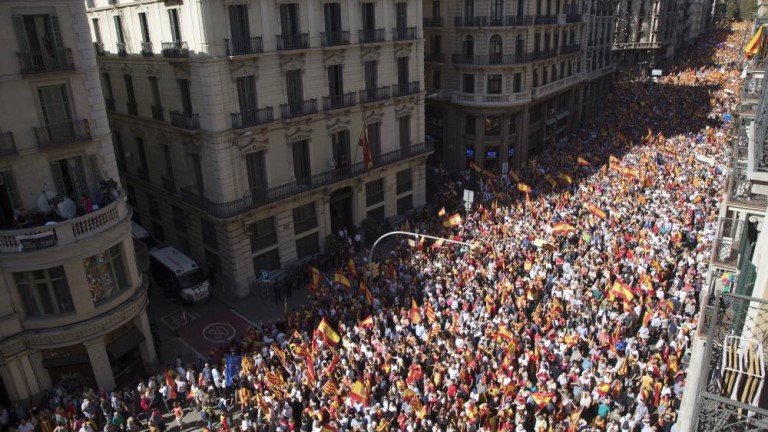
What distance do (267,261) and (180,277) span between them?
533cm

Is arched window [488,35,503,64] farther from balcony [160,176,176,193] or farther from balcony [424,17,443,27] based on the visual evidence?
balcony [160,176,176,193]

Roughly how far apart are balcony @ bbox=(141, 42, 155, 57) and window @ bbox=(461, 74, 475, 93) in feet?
89.0

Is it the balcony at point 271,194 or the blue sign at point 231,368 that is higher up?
the balcony at point 271,194

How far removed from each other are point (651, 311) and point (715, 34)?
156336mm

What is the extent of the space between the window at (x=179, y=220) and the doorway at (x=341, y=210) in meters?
9.65

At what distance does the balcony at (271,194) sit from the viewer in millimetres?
31547

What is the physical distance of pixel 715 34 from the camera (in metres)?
149

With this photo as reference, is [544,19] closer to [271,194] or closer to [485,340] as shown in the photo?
[271,194]

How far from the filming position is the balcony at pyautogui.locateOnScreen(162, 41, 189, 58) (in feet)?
98.2

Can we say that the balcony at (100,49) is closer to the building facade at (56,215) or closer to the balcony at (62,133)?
the building facade at (56,215)

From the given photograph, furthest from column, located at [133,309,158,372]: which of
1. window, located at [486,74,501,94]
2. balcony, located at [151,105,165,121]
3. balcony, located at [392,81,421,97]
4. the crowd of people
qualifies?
window, located at [486,74,501,94]

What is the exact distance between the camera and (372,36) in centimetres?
3678

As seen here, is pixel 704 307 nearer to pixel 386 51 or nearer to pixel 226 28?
pixel 226 28

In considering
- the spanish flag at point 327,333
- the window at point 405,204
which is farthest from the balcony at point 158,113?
the spanish flag at point 327,333
